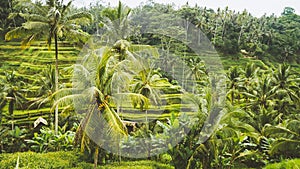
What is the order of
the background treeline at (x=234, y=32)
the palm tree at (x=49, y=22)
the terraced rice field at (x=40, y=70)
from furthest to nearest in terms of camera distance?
the background treeline at (x=234, y=32), the terraced rice field at (x=40, y=70), the palm tree at (x=49, y=22)

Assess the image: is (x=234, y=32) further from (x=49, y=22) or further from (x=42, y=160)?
(x=42, y=160)

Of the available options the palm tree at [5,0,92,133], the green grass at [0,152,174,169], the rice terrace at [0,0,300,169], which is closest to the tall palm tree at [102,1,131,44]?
the rice terrace at [0,0,300,169]

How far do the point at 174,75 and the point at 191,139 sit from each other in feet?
70.5

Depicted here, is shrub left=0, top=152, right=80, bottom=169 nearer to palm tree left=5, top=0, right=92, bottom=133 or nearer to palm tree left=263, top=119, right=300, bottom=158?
palm tree left=5, top=0, right=92, bottom=133

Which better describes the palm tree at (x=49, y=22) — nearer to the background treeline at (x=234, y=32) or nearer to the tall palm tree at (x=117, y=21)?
the tall palm tree at (x=117, y=21)

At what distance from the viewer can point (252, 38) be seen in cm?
4038

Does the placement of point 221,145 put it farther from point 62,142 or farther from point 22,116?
point 22,116

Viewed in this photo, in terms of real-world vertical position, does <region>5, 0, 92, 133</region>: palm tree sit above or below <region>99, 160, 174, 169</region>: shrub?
above

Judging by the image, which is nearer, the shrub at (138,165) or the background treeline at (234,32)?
the shrub at (138,165)

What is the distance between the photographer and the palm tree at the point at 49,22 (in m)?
14.0

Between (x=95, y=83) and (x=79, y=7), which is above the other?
(x=79, y=7)

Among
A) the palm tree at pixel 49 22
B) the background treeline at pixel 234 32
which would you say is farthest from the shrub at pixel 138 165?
the background treeline at pixel 234 32

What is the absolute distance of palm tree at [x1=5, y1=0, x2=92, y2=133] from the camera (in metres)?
14.0

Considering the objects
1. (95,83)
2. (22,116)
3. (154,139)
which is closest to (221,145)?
(154,139)
